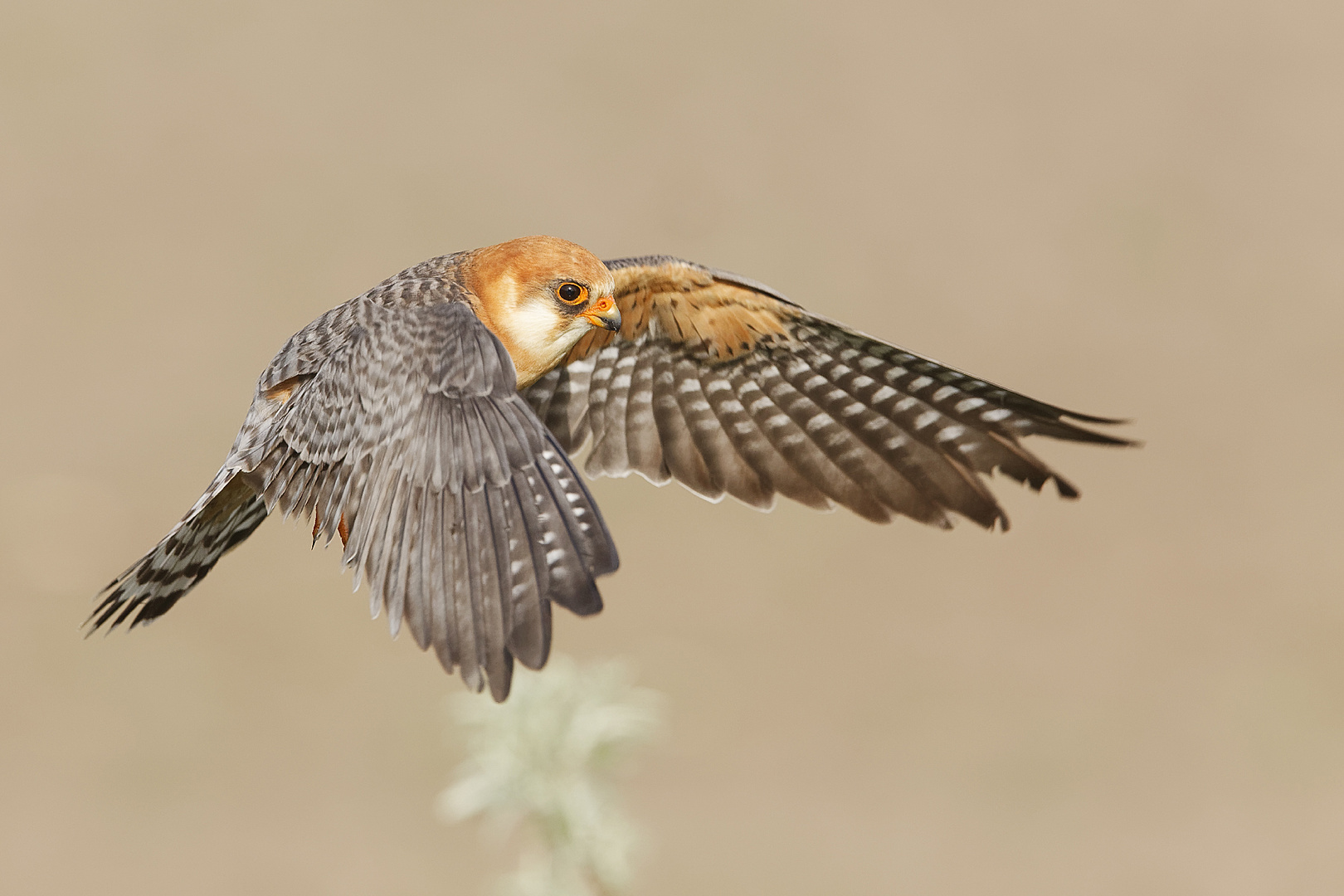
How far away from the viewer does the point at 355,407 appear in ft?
10.8

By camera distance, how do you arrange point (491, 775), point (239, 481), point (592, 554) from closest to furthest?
1. point (592, 554)
2. point (239, 481)
3. point (491, 775)

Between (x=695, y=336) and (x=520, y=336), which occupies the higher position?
(x=695, y=336)

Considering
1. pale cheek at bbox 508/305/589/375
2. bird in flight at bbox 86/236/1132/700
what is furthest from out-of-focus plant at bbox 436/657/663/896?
pale cheek at bbox 508/305/589/375

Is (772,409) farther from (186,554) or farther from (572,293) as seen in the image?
(186,554)

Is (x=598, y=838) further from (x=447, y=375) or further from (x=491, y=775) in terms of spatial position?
(x=447, y=375)

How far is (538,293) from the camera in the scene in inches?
148

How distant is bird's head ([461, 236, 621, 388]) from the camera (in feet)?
12.2

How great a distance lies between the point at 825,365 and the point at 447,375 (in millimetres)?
1611

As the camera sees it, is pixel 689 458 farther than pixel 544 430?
Yes

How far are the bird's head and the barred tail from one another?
0.87 m

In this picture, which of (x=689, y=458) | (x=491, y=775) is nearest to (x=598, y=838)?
(x=491, y=775)

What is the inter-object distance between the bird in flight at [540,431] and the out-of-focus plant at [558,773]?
79cm

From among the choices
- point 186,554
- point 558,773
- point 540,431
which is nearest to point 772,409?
point 558,773

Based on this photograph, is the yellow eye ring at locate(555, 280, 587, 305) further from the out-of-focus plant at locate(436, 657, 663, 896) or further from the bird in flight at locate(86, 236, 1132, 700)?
the out-of-focus plant at locate(436, 657, 663, 896)
